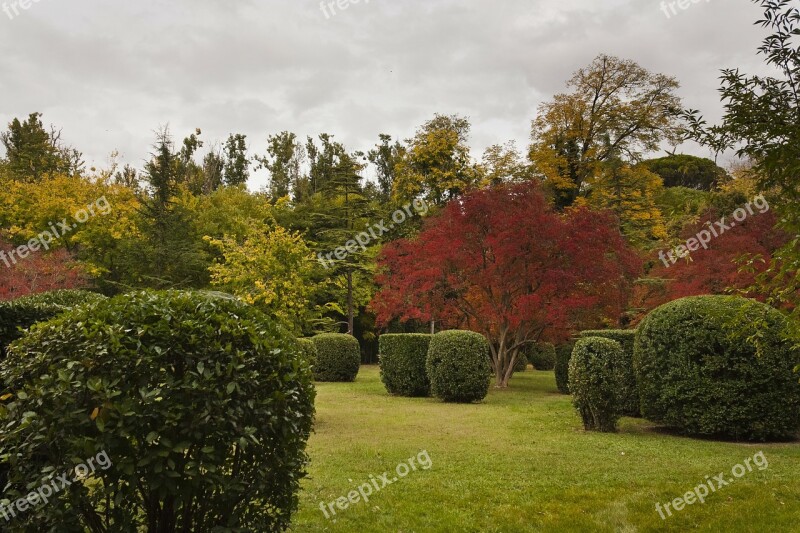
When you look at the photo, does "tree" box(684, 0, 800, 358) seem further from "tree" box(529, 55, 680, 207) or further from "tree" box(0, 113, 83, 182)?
"tree" box(0, 113, 83, 182)

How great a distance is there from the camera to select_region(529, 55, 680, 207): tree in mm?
24969

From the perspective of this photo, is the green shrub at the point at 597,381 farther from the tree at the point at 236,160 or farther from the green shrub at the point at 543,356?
the tree at the point at 236,160

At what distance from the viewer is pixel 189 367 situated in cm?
330

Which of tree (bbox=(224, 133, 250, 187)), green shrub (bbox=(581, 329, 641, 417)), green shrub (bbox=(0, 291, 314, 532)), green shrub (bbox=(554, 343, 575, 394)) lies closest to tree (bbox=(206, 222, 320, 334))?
green shrub (bbox=(554, 343, 575, 394))

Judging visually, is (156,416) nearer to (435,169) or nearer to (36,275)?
(36,275)

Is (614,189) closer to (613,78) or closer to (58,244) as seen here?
(613,78)

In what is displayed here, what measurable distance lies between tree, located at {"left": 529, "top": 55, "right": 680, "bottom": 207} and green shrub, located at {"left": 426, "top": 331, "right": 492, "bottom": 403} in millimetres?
14760

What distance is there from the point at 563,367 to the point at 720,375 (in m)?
7.56

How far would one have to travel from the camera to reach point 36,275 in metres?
19.3

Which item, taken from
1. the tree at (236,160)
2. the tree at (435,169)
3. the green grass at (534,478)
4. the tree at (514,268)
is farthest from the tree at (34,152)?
the green grass at (534,478)

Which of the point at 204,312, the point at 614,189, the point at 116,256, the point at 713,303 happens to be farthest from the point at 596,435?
the point at 116,256

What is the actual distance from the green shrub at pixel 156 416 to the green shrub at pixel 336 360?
15.2m

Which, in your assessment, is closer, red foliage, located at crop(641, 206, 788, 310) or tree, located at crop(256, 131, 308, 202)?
red foliage, located at crop(641, 206, 788, 310)

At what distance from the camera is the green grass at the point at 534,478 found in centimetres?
493
